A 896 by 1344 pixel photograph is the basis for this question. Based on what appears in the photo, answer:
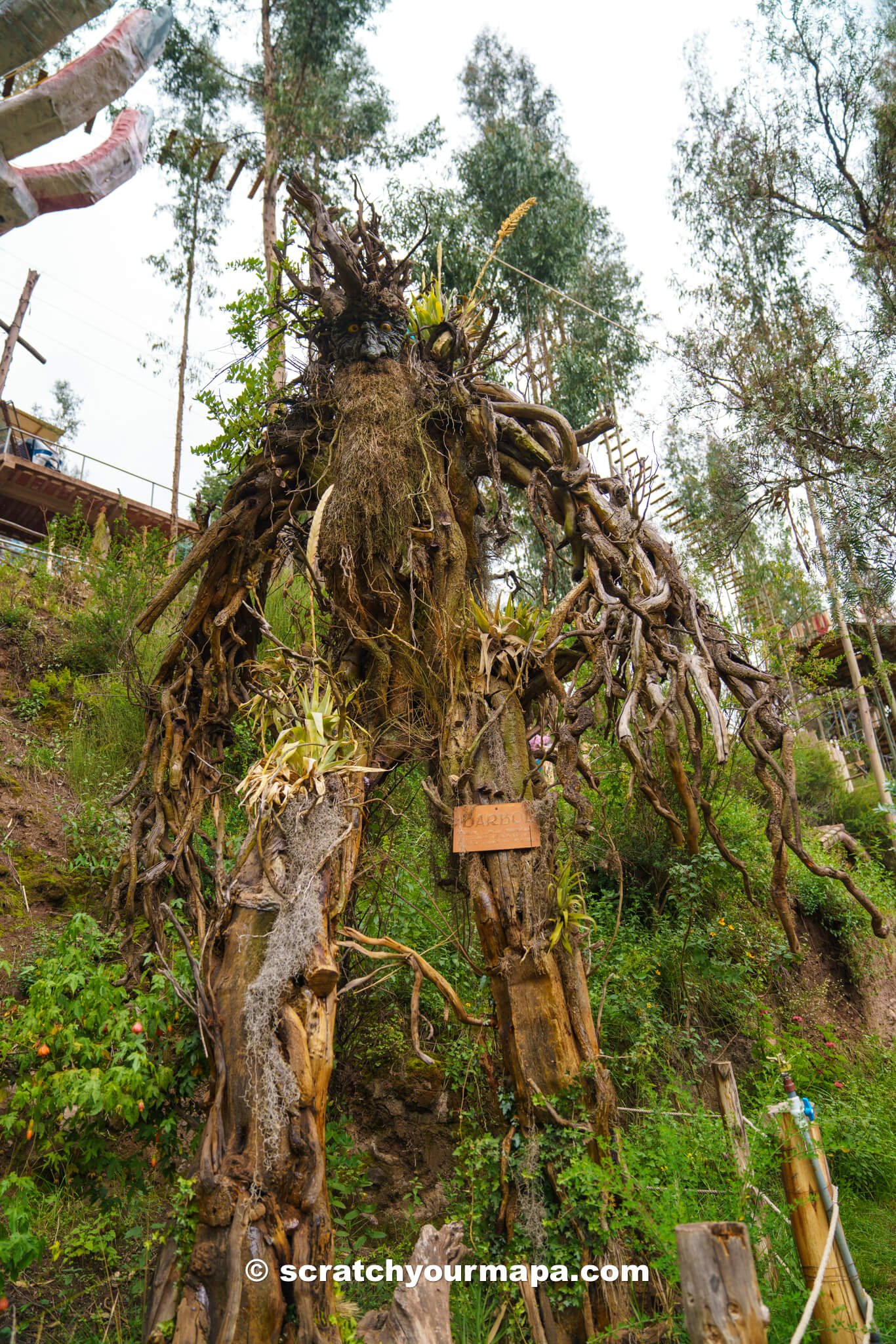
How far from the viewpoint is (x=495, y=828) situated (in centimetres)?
359

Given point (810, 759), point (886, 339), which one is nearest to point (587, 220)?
point (886, 339)

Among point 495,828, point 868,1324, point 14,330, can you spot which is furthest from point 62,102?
point 14,330

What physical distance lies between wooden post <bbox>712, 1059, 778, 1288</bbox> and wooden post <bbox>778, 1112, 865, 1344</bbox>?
0.27 metres

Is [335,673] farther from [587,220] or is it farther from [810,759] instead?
[587,220]

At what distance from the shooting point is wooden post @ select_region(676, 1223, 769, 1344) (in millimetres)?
1968

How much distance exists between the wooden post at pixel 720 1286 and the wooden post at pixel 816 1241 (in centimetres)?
86

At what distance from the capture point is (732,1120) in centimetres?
339

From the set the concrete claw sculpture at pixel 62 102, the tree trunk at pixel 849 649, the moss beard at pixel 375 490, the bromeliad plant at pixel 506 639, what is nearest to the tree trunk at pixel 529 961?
the bromeliad plant at pixel 506 639

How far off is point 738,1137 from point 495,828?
160cm

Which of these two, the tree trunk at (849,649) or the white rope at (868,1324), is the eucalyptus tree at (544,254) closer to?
the tree trunk at (849,649)

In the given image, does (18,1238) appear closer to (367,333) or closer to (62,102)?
(62,102)

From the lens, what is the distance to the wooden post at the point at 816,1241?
Answer: 8.54 feet

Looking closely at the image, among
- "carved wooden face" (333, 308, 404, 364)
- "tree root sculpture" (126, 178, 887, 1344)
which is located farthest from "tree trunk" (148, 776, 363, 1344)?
"carved wooden face" (333, 308, 404, 364)

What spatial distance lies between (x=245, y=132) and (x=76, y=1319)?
15794mm
